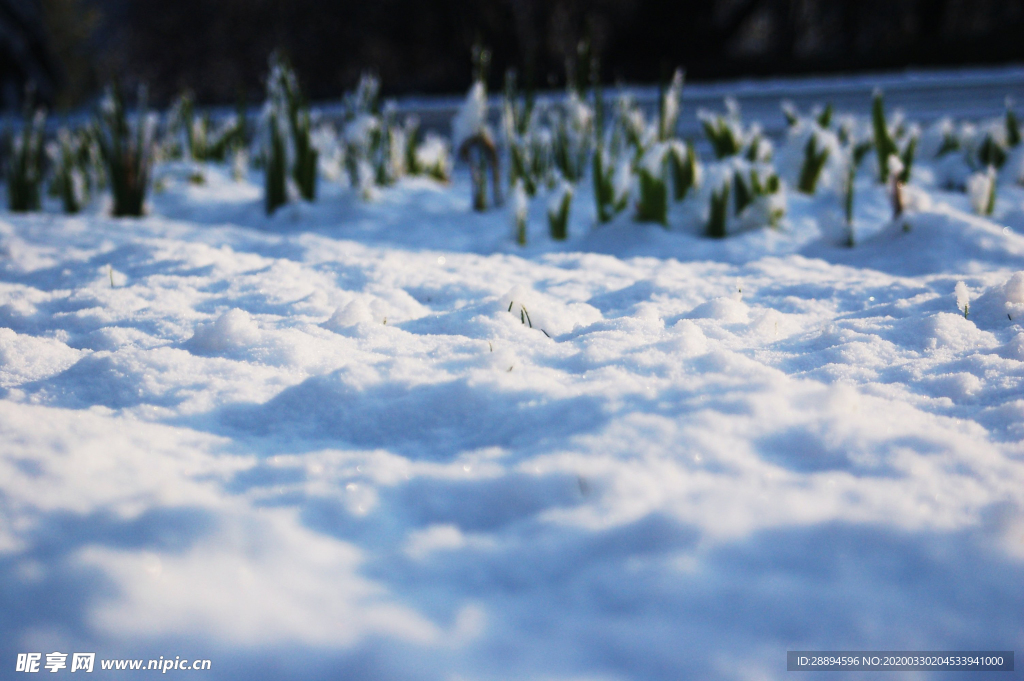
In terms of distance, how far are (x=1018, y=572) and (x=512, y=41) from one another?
11.1 meters

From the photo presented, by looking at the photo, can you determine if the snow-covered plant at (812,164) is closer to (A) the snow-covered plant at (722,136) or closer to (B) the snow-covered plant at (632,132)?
(A) the snow-covered plant at (722,136)

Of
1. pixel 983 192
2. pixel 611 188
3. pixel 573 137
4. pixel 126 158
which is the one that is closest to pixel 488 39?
pixel 573 137

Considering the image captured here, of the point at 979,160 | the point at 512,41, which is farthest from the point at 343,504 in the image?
the point at 512,41

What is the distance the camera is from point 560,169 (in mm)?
3484

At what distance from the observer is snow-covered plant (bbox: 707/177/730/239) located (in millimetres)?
2367

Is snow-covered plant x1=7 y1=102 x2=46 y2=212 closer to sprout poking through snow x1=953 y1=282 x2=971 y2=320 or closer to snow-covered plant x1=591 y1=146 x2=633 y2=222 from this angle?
snow-covered plant x1=591 y1=146 x2=633 y2=222

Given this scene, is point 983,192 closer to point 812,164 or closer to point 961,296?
point 812,164

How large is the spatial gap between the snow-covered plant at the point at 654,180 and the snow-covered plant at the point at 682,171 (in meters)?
0.25

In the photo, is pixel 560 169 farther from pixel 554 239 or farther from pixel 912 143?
pixel 912 143

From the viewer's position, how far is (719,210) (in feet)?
7.80

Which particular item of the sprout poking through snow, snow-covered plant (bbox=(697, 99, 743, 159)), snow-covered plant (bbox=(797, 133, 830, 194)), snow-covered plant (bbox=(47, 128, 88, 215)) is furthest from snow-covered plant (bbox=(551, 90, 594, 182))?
snow-covered plant (bbox=(47, 128, 88, 215))

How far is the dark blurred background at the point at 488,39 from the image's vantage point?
28.9 feet

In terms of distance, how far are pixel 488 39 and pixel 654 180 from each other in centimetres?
924

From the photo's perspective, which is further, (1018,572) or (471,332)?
(471,332)
